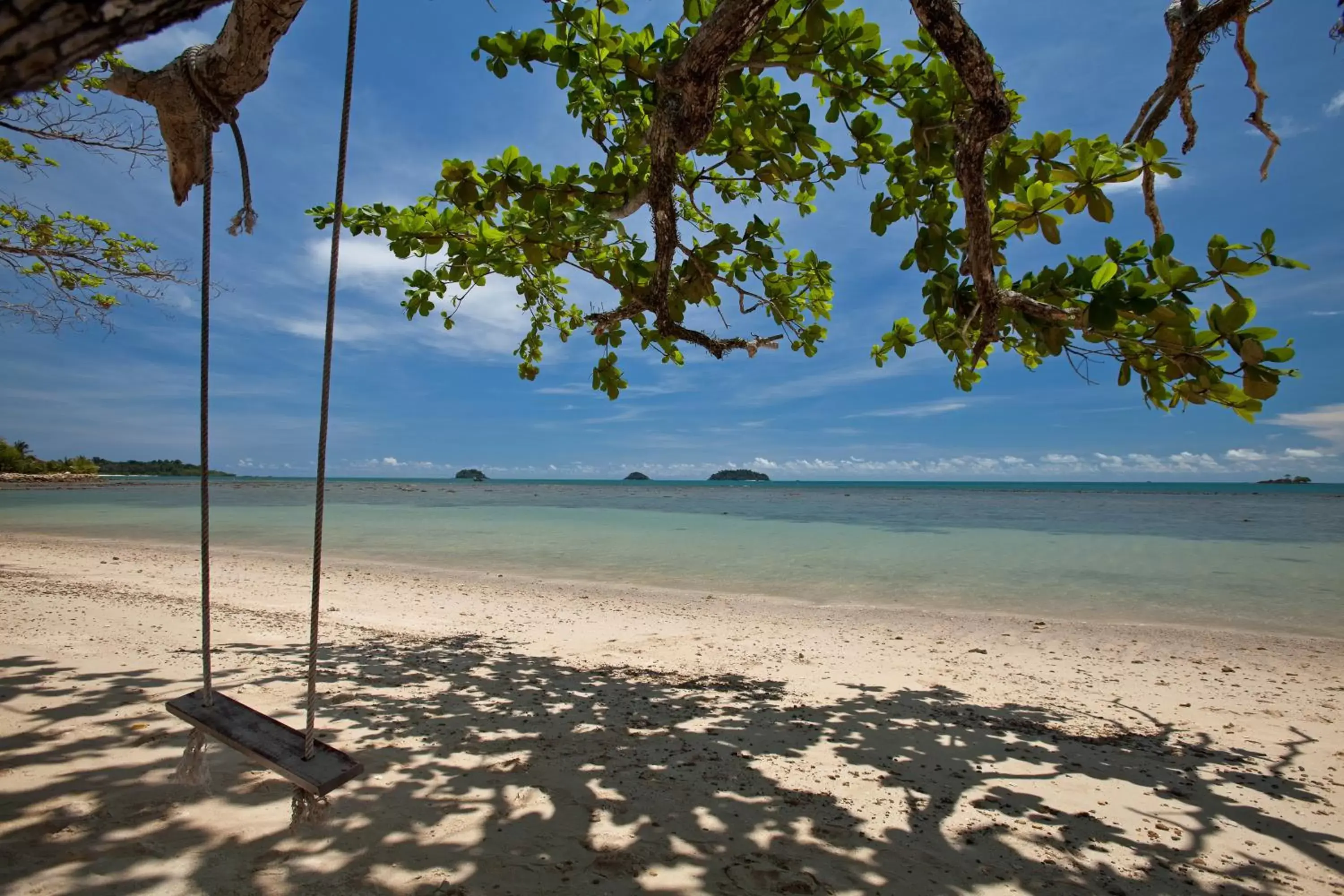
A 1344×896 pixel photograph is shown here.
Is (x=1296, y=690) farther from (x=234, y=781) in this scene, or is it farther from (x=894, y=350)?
(x=234, y=781)

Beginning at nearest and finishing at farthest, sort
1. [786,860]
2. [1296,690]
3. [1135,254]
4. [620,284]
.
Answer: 1. [786,860]
2. [1135,254]
3. [620,284]
4. [1296,690]

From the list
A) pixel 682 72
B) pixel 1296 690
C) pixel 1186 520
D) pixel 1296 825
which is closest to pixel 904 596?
pixel 1296 690

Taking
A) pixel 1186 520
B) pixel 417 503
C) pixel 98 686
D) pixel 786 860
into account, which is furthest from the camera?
pixel 417 503

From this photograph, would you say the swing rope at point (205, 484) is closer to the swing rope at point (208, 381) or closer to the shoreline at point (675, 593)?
the swing rope at point (208, 381)

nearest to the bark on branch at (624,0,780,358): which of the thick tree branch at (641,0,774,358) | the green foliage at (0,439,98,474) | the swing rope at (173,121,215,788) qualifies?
the thick tree branch at (641,0,774,358)

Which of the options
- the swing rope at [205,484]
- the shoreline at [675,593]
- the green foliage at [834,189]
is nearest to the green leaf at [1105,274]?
the green foliage at [834,189]

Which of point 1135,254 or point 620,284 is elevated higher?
point 620,284

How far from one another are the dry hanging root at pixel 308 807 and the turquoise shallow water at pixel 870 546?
710 centimetres

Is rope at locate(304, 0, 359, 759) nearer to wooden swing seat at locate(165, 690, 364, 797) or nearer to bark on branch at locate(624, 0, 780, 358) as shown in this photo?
wooden swing seat at locate(165, 690, 364, 797)

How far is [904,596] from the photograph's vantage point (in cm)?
834

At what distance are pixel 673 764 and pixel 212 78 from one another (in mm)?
3086

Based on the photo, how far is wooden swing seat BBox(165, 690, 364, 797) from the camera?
5.82ft

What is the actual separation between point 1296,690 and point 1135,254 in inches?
170

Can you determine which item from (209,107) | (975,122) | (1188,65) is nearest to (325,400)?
(209,107)
